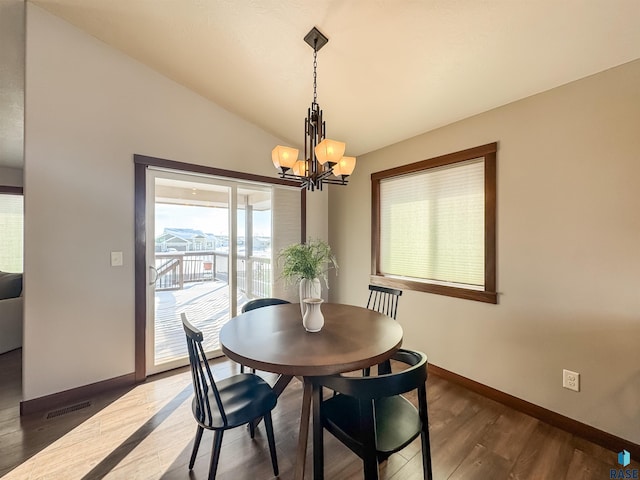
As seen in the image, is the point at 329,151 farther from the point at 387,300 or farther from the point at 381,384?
the point at 387,300

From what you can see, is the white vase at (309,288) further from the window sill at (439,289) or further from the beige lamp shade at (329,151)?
the window sill at (439,289)

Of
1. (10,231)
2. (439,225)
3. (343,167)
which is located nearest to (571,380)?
(439,225)

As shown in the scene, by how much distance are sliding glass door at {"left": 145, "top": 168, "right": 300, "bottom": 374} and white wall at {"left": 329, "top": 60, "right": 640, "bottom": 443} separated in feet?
7.46

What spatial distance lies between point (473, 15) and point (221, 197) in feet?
9.06

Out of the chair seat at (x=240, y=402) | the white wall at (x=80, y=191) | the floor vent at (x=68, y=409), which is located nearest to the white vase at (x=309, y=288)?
the chair seat at (x=240, y=402)

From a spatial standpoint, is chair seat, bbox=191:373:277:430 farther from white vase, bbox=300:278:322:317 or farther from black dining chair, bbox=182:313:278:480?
white vase, bbox=300:278:322:317

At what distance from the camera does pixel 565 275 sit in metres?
2.00

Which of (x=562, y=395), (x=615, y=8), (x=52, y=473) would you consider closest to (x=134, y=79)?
(x=52, y=473)

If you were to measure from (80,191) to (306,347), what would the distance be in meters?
2.41

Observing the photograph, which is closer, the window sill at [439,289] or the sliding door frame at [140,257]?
the window sill at [439,289]

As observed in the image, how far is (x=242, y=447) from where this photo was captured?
5.89 feet

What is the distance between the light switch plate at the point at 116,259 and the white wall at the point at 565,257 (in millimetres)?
3178

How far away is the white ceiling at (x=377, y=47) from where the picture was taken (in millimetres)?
1619

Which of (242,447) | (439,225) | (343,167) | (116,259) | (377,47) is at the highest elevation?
(377,47)
